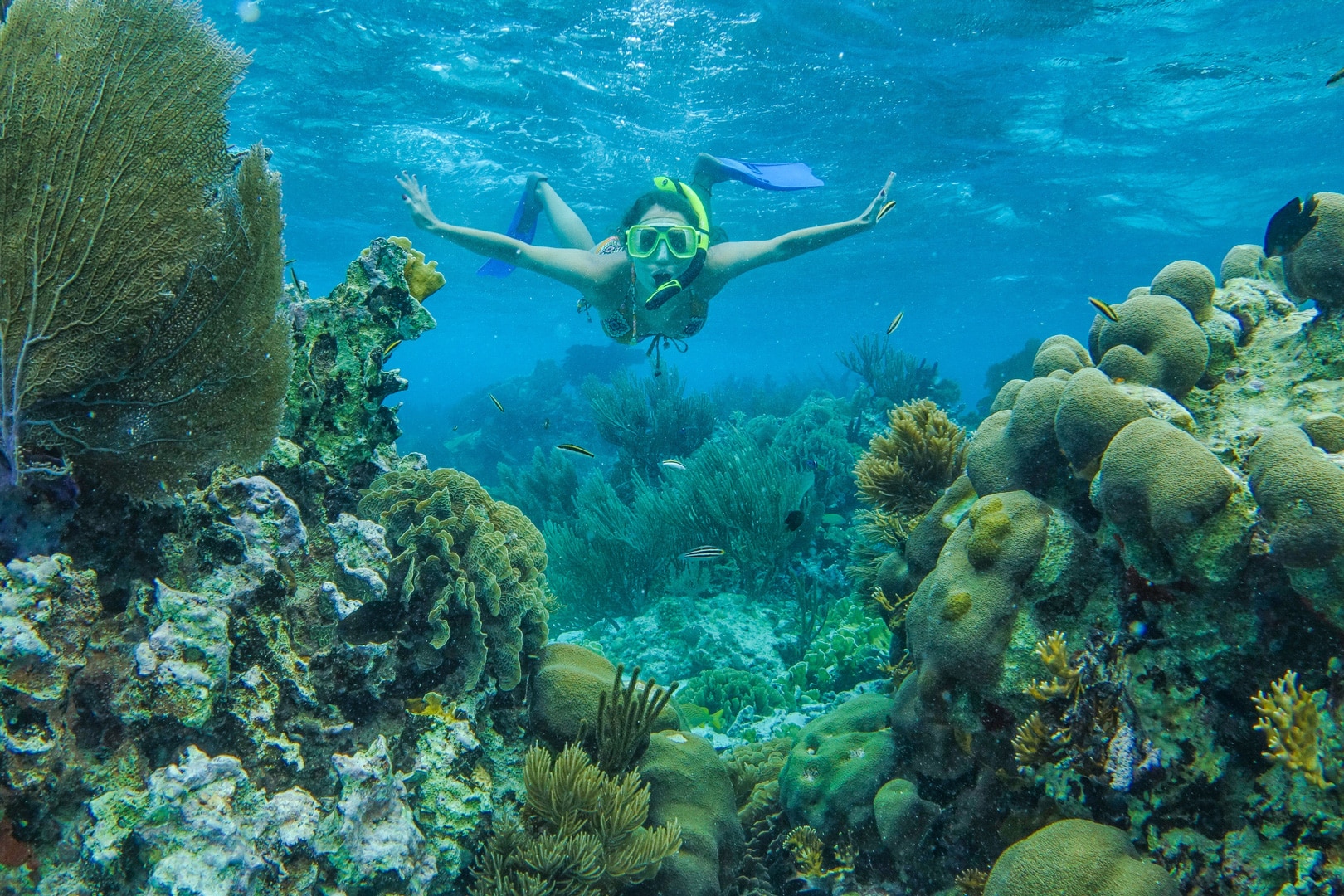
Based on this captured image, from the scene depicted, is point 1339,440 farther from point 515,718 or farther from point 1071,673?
point 515,718

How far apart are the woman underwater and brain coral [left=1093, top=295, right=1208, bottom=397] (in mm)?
2935

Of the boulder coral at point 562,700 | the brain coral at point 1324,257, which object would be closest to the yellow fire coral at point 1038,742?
the boulder coral at point 562,700

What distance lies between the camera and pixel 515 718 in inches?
141

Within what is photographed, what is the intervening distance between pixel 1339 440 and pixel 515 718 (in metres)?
4.18

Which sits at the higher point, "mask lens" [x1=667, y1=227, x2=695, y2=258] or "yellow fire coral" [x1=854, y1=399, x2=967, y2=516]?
"mask lens" [x1=667, y1=227, x2=695, y2=258]

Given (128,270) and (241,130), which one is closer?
(128,270)

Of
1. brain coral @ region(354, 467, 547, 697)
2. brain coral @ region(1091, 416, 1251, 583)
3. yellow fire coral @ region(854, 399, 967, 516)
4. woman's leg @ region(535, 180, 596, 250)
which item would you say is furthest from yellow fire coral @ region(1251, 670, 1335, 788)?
woman's leg @ region(535, 180, 596, 250)

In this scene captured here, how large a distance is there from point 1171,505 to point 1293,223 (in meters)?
2.18

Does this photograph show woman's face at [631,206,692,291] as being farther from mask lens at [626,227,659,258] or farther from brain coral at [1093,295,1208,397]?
brain coral at [1093,295,1208,397]

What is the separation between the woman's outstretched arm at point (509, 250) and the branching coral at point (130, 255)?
8.25ft

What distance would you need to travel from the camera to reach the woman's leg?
1021 cm

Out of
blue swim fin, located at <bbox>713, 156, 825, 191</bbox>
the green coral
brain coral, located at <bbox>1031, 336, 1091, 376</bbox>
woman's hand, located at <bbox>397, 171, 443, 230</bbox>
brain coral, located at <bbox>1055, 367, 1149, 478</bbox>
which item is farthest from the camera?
blue swim fin, located at <bbox>713, 156, 825, 191</bbox>

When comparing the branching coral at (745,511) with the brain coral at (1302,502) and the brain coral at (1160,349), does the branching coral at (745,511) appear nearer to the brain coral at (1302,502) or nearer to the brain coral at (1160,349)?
the brain coral at (1160,349)

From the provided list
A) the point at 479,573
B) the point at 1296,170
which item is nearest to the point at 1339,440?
the point at 479,573
